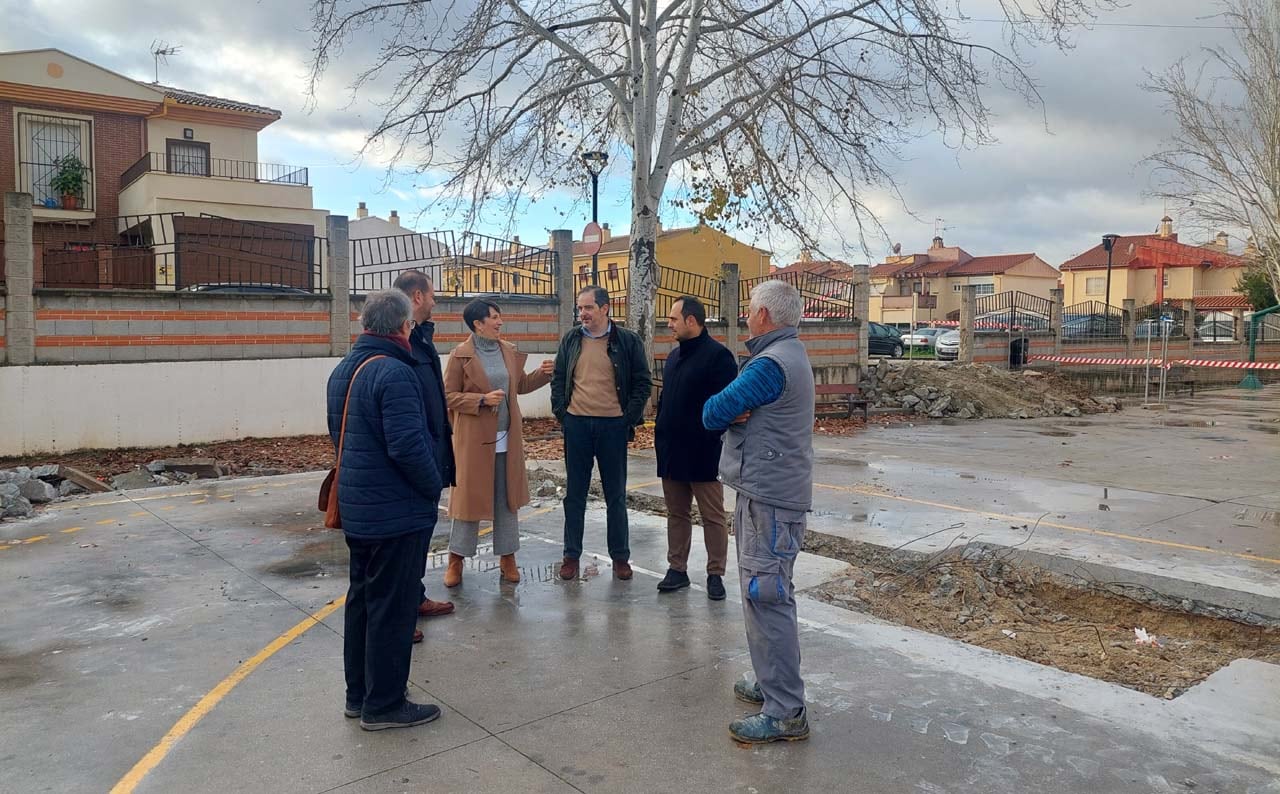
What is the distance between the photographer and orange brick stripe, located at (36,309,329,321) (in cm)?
1159

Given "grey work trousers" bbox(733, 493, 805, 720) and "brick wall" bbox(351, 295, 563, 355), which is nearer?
"grey work trousers" bbox(733, 493, 805, 720)

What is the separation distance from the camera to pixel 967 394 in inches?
748

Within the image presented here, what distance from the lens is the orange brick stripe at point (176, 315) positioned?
11594 millimetres

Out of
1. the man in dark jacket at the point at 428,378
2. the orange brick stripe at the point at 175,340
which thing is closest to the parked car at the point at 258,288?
the orange brick stripe at the point at 175,340

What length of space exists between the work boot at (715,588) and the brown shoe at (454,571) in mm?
1678

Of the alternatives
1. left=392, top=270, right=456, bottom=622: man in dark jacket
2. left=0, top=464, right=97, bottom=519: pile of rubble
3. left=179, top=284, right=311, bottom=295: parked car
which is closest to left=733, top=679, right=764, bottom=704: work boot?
left=392, top=270, right=456, bottom=622: man in dark jacket

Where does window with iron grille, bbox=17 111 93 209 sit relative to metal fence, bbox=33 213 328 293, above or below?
above

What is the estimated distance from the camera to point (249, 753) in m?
3.57

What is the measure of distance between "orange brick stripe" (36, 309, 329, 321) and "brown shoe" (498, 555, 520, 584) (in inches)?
342

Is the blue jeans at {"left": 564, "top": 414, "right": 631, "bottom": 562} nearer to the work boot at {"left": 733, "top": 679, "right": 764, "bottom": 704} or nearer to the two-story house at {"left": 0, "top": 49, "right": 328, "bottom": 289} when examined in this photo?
the work boot at {"left": 733, "top": 679, "right": 764, "bottom": 704}

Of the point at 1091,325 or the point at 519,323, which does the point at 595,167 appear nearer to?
the point at 519,323

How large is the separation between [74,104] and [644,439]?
21.6 meters

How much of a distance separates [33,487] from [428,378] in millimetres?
6446

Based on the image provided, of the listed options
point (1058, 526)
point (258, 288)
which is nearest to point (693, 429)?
point (1058, 526)
